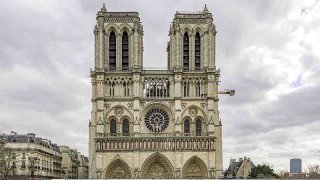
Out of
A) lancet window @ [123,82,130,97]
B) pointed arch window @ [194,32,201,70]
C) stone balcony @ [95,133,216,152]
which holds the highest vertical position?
pointed arch window @ [194,32,201,70]

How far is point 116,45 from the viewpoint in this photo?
9175 cm

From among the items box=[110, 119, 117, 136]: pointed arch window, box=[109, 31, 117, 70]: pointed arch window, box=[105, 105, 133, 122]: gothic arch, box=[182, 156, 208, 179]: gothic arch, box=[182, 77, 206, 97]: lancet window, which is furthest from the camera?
box=[109, 31, 117, 70]: pointed arch window

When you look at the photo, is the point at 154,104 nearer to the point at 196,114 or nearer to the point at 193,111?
the point at 193,111

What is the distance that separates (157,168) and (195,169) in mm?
5780

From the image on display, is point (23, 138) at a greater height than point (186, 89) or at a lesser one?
lesser

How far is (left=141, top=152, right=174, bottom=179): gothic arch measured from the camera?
86938mm

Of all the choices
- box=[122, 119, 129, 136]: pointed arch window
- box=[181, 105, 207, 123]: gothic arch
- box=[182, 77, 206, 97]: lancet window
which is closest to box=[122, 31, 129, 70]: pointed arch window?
box=[122, 119, 129, 136]: pointed arch window

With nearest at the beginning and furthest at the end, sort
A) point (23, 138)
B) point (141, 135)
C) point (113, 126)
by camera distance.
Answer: point (141, 135) → point (113, 126) → point (23, 138)

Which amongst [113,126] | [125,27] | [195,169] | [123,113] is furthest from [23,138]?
[195,169]

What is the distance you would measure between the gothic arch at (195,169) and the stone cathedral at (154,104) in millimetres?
150

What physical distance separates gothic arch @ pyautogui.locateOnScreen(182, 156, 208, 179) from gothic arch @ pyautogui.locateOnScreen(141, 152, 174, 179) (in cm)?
225

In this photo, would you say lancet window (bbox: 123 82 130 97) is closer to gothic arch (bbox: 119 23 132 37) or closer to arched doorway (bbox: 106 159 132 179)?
gothic arch (bbox: 119 23 132 37)

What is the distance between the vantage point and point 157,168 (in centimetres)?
8862

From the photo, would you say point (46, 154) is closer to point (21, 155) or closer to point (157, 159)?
point (21, 155)
